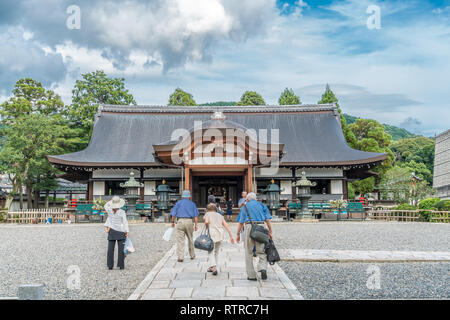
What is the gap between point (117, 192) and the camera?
21.9 metres

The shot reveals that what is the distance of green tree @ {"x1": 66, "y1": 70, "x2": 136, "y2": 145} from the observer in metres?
29.2

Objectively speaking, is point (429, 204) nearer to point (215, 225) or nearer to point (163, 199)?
point (163, 199)

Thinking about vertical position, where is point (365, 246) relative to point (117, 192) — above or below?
below

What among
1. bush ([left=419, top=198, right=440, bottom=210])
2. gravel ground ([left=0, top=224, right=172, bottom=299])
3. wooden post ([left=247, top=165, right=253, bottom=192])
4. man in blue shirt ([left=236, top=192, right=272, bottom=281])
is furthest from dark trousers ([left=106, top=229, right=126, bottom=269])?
bush ([left=419, top=198, right=440, bottom=210])

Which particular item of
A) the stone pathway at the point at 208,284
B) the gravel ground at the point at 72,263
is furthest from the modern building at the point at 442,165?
the stone pathway at the point at 208,284

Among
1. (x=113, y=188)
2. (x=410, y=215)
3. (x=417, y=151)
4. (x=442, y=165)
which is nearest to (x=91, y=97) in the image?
(x=113, y=188)

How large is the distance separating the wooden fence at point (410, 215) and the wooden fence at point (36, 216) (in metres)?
17.2

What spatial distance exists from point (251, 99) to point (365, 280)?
3212cm

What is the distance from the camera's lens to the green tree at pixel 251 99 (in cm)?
3650

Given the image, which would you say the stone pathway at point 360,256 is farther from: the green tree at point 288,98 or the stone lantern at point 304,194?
the green tree at point 288,98

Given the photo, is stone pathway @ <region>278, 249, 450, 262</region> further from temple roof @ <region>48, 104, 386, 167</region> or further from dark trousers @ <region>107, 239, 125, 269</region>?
temple roof @ <region>48, 104, 386, 167</region>

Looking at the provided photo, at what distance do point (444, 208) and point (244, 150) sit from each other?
34.6ft

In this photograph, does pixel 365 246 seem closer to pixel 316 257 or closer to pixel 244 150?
pixel 316 257
